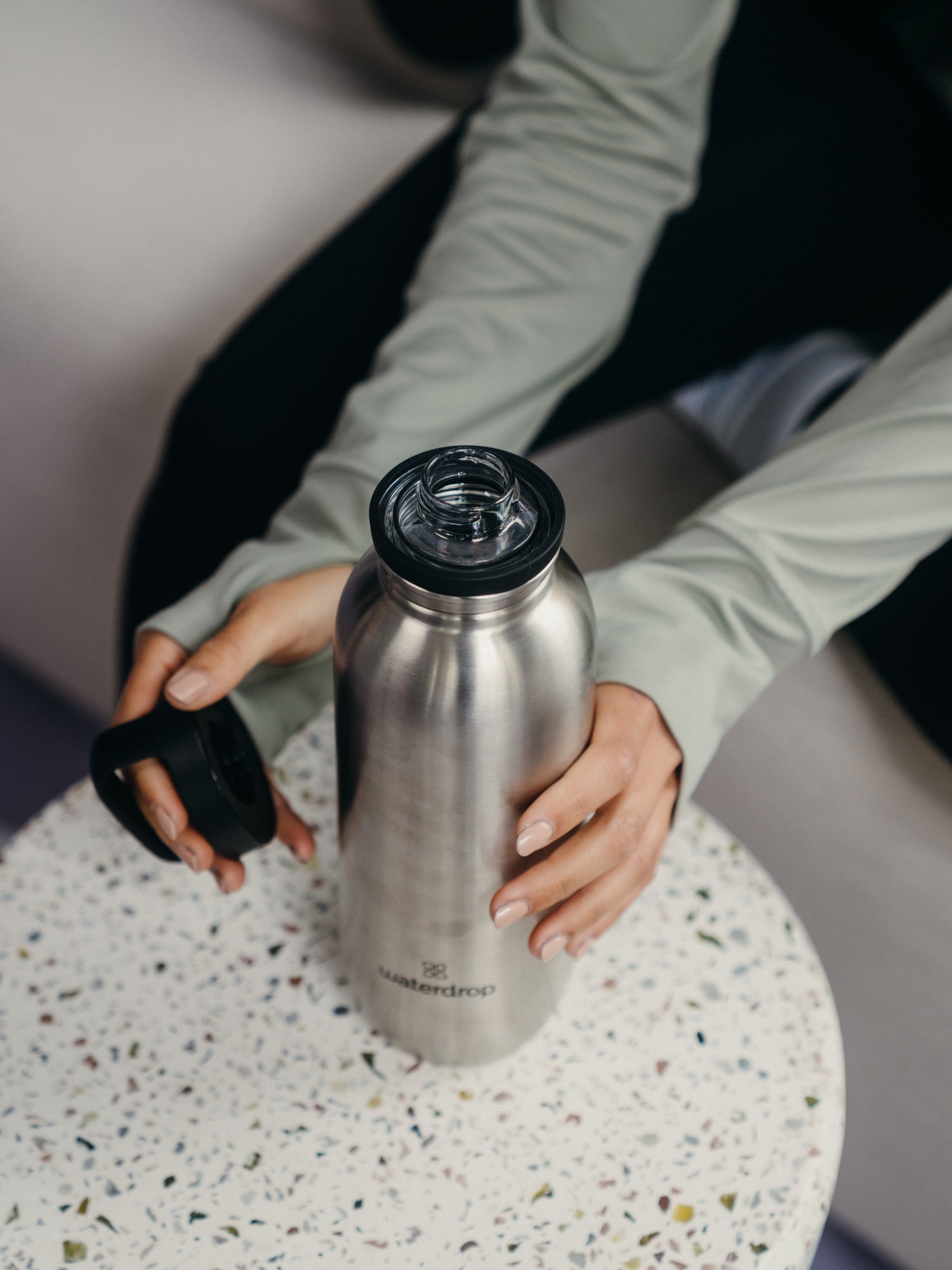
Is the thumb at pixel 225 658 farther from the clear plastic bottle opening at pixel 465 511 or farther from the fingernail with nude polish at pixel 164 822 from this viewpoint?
the clear plastic bottle opening at pixel 465 511

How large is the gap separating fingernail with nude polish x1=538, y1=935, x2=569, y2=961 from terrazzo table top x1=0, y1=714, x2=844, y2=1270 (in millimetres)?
98

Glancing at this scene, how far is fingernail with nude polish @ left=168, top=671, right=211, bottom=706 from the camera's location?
0.48 meters

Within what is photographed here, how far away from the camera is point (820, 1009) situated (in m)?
0.56

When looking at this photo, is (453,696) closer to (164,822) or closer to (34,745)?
(164,822)

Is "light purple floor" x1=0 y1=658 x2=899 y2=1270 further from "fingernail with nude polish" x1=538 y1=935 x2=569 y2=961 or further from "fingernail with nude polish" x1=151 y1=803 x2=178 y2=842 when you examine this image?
"fingernail with nude polish" x1=538 y1=935 x2=569 y2=961

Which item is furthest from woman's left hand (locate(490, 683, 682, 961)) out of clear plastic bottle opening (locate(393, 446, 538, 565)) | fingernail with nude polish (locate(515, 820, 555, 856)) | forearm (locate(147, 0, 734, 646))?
forearm (locate(147, 0, 734, 646))

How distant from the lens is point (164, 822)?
19.7 inches

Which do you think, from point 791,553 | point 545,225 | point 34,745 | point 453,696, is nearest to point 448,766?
point 453,696

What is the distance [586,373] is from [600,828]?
1.73ft

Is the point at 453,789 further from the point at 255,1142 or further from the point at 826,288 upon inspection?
the point at 826,288

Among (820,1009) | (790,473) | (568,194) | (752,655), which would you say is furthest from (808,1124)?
(568,194)

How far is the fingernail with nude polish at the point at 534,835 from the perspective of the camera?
1.37 feet

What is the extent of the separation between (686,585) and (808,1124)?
28 cm

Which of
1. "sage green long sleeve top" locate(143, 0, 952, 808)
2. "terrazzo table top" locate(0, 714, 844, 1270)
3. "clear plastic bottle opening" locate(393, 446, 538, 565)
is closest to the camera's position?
"clear plastic bottle opening" locate(393, 446, 538, 565)
